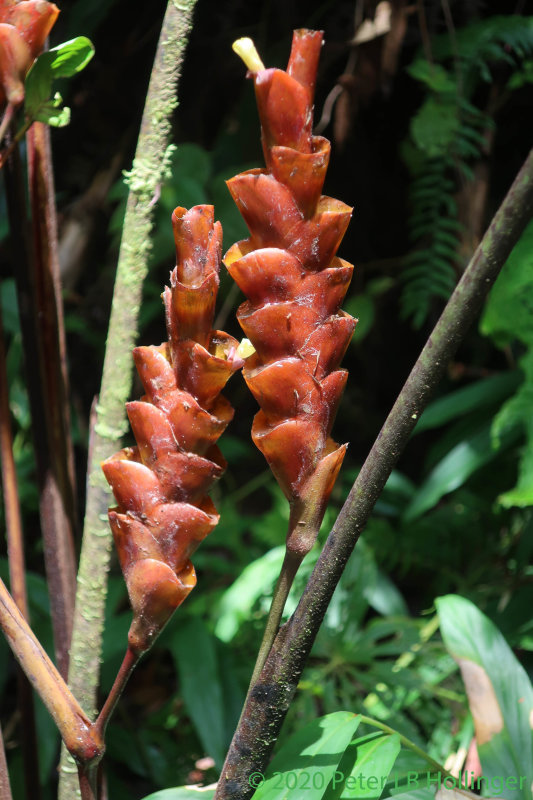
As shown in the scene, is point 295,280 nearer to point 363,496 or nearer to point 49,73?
point 363,496

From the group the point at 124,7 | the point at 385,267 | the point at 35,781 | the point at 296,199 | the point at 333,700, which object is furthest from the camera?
the point at 385,267

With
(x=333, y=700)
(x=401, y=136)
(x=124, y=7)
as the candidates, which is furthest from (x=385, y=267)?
(x=333, y=700)

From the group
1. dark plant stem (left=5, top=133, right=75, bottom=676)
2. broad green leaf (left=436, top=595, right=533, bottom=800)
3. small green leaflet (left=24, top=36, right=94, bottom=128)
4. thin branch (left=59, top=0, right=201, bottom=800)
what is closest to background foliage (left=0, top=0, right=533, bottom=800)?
broad green leaf (left=436, top=595, right=533, bottom=800)

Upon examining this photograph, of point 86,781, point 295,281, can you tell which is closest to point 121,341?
point 295,281

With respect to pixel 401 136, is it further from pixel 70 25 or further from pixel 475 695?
pixel 475 695

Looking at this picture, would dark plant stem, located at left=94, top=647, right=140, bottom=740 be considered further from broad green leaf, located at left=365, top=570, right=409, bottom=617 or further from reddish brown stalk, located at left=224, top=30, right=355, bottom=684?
broad green leaf, located at left=365, top=570, right=409, bottom=617

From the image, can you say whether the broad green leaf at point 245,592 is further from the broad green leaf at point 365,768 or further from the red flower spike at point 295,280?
the red flower spike at point 295,280
